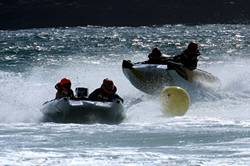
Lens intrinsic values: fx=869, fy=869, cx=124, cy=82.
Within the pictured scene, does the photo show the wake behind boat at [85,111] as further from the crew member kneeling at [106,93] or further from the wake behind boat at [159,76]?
the wake behind boat at [159,76]

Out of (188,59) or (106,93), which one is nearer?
(106,93)

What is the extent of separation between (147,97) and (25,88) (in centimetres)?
495

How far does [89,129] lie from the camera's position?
15500 mm

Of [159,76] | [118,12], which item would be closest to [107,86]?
[159,76]

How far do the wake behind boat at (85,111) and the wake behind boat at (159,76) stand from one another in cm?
481

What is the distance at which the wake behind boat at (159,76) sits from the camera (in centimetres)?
2125

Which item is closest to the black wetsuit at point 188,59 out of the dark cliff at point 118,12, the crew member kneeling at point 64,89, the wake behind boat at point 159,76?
the wake behind boat at point 159,76

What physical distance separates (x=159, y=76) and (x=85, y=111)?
18.1 ft

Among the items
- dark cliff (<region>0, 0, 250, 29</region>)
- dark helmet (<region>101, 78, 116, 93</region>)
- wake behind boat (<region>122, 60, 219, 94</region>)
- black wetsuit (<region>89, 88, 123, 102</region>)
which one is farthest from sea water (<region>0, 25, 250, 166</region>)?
dark cliff (<region>0, 0, 250, 29</region>)

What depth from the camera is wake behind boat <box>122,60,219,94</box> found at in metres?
21.2

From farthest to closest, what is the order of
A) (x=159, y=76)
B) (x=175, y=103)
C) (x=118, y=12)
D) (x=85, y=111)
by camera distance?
(x=118, y=12), (x=159, y=76), (x=175, y=103), (x=85, y=111)

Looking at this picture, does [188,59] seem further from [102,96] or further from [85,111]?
[85,111]

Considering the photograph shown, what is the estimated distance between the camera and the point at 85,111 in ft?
53.0

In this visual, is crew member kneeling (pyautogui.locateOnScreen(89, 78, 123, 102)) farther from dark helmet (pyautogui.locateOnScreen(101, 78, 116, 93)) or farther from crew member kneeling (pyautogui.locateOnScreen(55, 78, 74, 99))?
crew member kneeling (pyautogui.locateOnScreen(55, 78, 74, 99))
